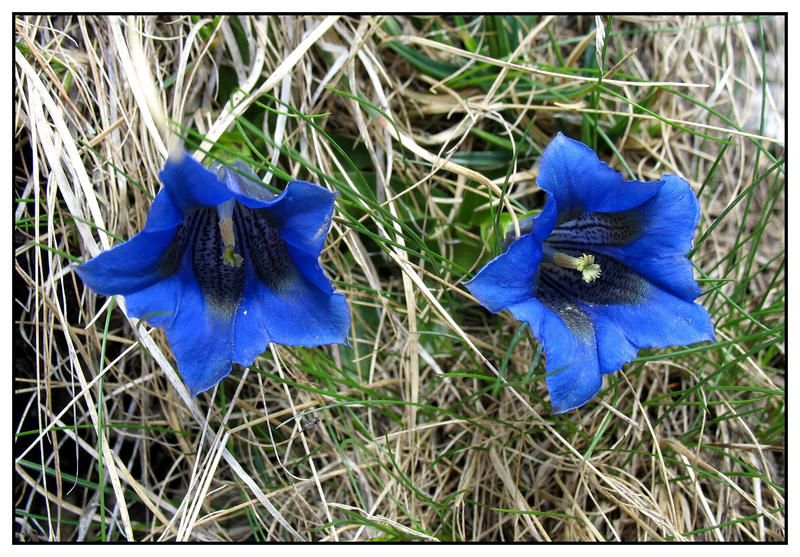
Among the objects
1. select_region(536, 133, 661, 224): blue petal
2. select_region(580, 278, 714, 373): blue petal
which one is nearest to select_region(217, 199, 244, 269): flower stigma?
select_region(536, 133, 661, 224): blue petal

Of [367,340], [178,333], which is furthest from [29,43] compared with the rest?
[367,340]

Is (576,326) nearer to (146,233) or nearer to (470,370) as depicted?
(470,370)

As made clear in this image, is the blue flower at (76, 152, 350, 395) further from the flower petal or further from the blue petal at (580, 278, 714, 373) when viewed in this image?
the flower petal

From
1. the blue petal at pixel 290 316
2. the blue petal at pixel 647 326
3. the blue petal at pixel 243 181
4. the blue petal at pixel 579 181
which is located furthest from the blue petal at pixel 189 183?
the blue petal at pixel 647 326

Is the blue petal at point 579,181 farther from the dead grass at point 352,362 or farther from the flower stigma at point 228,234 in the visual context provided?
the flower stigma at point 228,234

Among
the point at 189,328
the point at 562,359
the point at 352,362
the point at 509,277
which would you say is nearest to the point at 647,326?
the point at 562,359

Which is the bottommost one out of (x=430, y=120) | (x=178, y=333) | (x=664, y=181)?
(x=178, y=333)

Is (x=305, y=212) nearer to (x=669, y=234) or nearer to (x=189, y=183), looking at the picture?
(x=189, y=183)
